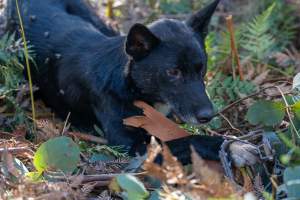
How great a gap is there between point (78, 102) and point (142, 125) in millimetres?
907

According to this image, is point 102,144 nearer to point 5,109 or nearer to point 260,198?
point 5,109

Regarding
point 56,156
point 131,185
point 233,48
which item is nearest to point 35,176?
point 56,156

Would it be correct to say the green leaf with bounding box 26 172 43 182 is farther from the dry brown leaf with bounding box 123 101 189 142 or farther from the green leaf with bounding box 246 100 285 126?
the green leaf with bounding box 246 100 285 126

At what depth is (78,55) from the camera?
492 cm

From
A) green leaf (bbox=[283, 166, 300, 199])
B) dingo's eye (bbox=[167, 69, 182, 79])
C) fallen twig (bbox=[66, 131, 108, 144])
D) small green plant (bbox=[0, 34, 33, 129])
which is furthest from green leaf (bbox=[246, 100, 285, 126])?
small green plant (bbox=[0, 34, 33, 129])

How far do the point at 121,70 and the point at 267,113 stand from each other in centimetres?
98

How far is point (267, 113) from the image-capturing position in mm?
4016

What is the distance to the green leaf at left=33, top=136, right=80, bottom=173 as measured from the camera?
11.6ft

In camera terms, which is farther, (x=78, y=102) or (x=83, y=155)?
(x=78, y=102)

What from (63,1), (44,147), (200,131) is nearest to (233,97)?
(200,131)

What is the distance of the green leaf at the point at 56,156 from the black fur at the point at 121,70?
0.75 m

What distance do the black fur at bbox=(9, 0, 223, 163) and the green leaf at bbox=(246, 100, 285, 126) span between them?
236 millimetres

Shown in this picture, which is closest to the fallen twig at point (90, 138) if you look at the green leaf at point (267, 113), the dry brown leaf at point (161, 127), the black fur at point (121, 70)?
the black fur at point (121, 70)

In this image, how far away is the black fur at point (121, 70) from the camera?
429 centimetres
